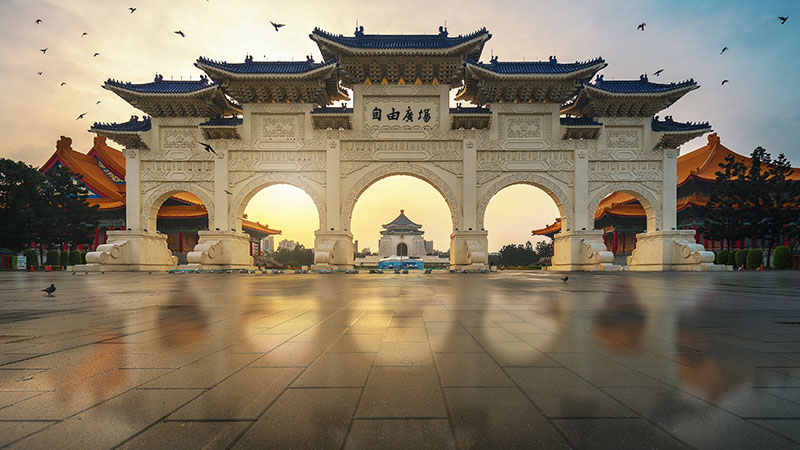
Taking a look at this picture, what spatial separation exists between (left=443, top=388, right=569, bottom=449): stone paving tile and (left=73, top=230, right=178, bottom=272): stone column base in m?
22.3

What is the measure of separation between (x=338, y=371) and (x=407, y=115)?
1878 cm

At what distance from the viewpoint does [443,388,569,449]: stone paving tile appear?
52.5 inches

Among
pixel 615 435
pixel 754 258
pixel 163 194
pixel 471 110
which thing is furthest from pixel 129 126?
pixel 754 258

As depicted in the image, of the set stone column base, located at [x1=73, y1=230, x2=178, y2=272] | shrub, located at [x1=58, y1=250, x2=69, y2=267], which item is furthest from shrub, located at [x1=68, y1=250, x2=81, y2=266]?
stone column base, located at [x1=73, y1=230, x2=178, y2=272]

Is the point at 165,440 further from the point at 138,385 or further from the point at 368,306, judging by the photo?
the point at 368,306

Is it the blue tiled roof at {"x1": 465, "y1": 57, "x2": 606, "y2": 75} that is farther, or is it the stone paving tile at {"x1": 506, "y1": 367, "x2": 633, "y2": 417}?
the blue tiled roof at {"x1": 465, "y1": 57, "x2": 606, "y2": 75}

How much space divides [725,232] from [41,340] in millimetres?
28996

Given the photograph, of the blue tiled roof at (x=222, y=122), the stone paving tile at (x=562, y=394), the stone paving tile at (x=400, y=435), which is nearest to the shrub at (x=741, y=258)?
the stone paving tile at (x=562, y=394)

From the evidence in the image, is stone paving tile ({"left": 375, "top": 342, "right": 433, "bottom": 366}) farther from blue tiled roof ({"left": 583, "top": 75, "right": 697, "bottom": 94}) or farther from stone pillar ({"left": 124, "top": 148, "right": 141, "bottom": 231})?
stone pillar ({"left": 124, "top": 148, "right": 141, "bottom": 231})

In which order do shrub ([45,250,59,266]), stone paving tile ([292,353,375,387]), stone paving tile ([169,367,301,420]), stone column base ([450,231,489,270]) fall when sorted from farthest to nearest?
shrub ([45,250,59,266]) < stone column base ([450,231,489,270]) < stone paving tile ([292,353,375,387]) < stone paving tile ([169,367,301,420])

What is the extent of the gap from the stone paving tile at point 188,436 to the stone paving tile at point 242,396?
7cm

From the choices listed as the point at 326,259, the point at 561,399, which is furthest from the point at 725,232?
the point at 561,399

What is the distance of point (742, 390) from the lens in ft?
6.15

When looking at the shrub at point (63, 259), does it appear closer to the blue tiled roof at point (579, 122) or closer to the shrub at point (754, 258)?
the blue tiled roof at point (579, 122)
